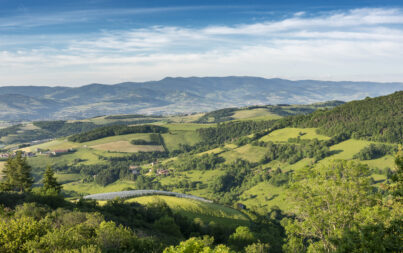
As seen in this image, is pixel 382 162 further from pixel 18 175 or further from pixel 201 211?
pixel 18 175

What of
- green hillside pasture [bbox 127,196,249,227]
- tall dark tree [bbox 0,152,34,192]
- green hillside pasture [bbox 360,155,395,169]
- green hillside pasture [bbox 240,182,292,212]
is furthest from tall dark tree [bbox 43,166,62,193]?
green hillside pasture [bbox 360,155,395,169]

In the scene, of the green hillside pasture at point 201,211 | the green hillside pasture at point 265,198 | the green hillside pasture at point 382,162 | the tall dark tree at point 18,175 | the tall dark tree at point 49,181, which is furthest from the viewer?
the green hillside pasture at point 382,162

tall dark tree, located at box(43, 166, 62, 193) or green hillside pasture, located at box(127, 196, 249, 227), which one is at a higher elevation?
tall dark tree, located at box(43, 166, 62, 193)

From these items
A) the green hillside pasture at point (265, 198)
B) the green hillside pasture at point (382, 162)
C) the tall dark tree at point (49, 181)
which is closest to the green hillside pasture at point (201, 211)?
the tall dark tree at point (49, 181)

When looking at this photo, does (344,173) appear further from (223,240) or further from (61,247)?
(223,240)

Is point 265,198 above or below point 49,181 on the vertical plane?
below

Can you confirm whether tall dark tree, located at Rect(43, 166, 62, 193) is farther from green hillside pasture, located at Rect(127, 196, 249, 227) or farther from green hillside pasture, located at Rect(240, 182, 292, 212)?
green hillside pasture, located at Rect(240, 182, 292, 212)

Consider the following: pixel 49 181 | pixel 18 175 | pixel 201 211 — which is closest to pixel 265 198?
pixel 201 211

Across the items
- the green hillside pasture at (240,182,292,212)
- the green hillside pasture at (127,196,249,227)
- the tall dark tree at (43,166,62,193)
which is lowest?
the green hillside pasture at (240,182,292,212)

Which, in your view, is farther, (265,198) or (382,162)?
(382,162)

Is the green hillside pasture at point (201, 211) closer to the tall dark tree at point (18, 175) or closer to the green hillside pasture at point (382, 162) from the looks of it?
the tall dark tree at point (18, 175)

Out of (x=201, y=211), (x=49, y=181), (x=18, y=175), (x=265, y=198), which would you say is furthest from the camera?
(x=265, y=198)

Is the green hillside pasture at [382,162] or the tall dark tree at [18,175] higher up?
the tall dark tree at [18,175]
